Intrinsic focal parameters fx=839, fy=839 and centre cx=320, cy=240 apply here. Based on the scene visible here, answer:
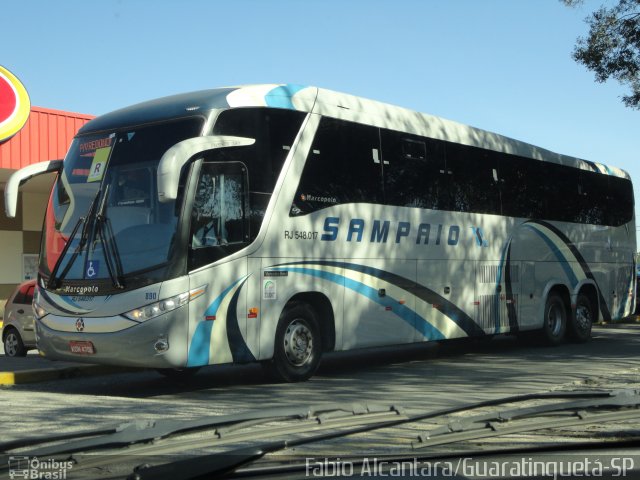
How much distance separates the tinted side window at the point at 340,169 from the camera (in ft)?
36.4

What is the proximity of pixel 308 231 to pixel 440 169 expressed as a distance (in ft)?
11.3

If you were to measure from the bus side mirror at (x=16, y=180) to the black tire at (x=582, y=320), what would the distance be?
35.2 feet

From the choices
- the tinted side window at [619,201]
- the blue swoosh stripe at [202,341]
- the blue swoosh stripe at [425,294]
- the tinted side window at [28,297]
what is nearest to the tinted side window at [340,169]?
the blue swoosh stripe at [425,294]

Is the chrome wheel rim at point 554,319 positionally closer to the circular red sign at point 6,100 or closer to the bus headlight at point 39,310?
the bus headlight at point 39,310

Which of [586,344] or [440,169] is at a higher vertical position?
[440,169]

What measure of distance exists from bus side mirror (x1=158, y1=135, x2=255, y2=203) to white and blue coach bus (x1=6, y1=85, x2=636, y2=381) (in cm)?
2

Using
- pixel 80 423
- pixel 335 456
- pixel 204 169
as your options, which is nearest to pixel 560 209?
pixel 204 169

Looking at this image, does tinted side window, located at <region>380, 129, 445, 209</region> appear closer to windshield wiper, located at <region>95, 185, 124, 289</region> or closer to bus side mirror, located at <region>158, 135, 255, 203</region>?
bus side mirror, located at <region>158, 135, 255, 203</region>

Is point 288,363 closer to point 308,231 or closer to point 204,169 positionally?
point 308,231

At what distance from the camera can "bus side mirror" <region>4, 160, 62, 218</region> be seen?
34.3 feet

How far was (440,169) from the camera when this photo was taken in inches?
535

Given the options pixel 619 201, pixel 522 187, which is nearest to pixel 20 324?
pixel 522 187

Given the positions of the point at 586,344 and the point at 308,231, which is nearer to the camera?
the point at 308,231

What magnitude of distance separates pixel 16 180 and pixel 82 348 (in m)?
2.42
